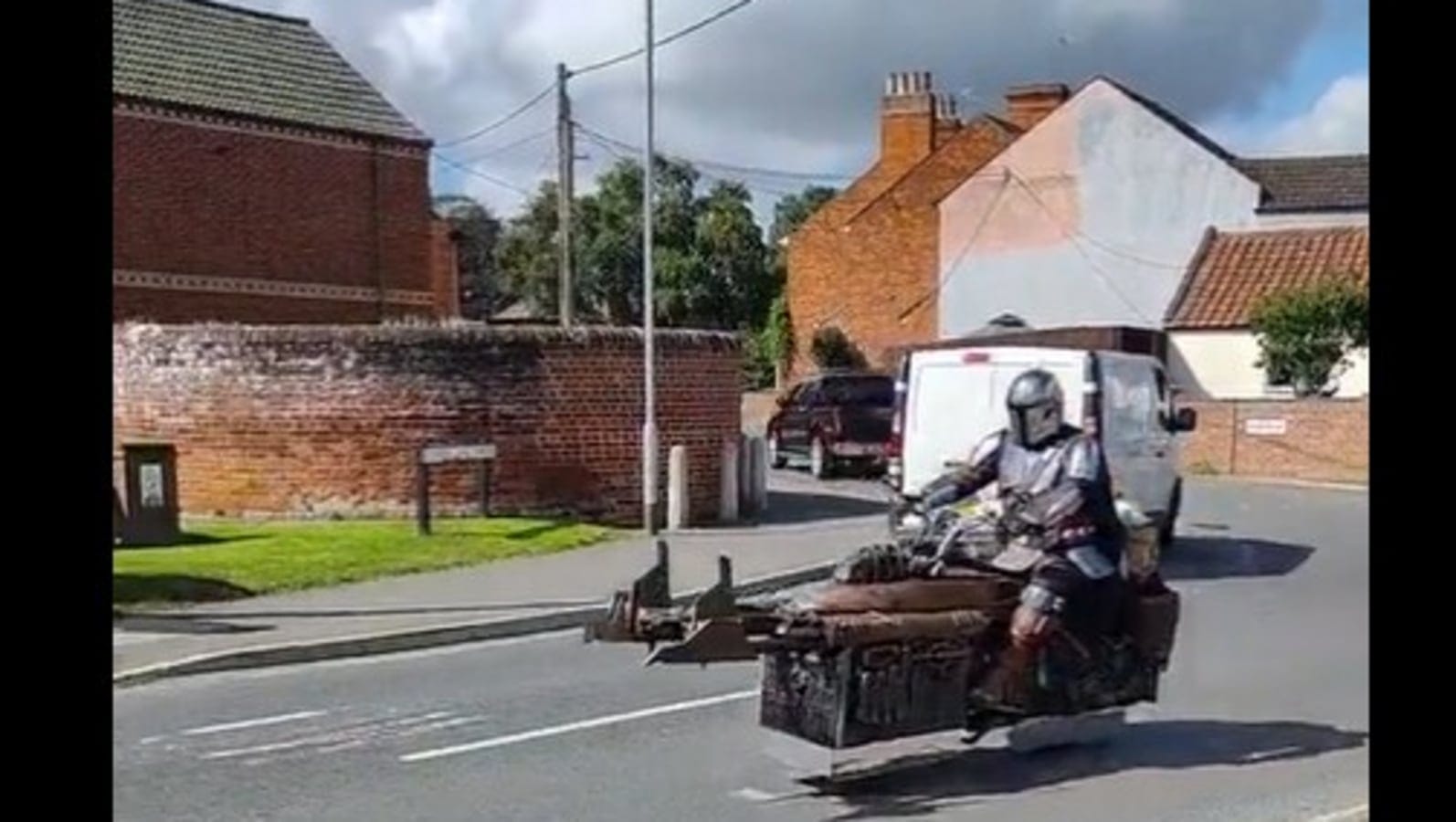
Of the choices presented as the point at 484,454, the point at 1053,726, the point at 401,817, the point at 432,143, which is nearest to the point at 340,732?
the point at 401,817

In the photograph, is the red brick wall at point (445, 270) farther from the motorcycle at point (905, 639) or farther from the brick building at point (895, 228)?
the motorcycle at point (905, 639)

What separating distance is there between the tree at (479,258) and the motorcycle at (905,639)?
40.2 metres

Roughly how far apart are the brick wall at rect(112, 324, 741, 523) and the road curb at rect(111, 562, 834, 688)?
18.2 ft

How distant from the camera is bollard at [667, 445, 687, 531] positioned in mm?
19297

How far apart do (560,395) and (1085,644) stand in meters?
12.2

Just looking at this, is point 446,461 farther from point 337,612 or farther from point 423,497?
point 337,612

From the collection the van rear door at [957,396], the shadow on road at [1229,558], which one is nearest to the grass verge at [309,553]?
the van rear door at [957,396]

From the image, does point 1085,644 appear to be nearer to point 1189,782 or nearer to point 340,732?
point 1189,782

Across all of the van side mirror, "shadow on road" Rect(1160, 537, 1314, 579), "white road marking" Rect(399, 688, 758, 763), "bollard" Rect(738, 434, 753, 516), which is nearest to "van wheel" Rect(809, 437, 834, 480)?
"bollard" Rect(738, 434, 753, 516)

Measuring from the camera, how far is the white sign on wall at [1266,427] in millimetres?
31775

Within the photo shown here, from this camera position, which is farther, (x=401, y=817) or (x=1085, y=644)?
(x=1085, y=644)
